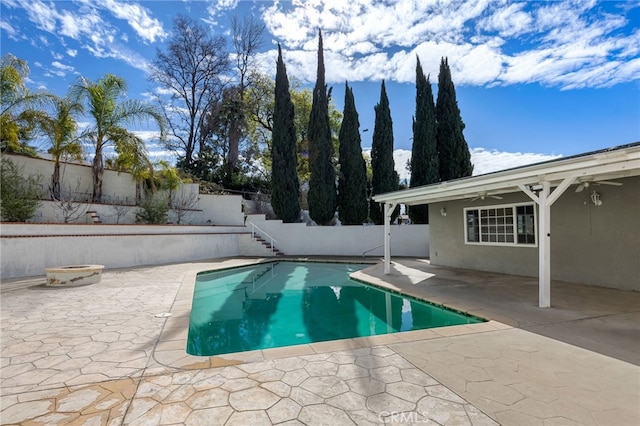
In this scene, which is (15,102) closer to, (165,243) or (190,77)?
(165,243)

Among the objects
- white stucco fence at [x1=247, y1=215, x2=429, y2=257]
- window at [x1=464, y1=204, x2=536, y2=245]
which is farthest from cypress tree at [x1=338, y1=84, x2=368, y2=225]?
window at [x1=464, y1=204, x2=536, y2=245]

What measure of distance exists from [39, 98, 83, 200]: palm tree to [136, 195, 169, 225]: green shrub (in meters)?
3.01

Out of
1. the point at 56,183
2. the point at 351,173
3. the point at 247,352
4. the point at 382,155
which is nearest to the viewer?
the point at 247,352

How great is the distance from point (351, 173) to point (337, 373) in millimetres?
15198

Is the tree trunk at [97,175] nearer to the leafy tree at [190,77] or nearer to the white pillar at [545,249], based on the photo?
the leafy tree at [190,77]

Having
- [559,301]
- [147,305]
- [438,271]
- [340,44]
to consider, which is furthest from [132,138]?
[559,301]

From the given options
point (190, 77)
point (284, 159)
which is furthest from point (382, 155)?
point (190, 77)

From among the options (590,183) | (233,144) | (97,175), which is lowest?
(590,183)

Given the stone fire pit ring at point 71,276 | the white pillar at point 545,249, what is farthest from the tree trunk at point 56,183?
the white pillar at point 545,249

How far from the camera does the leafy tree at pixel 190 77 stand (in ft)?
81.0

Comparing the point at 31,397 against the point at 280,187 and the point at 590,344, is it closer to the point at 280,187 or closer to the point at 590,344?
the point at 590,344

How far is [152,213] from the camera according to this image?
47.0 ft

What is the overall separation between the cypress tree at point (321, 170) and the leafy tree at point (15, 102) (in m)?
11.7

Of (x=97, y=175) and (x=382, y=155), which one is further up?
(x=382, y=155)
